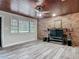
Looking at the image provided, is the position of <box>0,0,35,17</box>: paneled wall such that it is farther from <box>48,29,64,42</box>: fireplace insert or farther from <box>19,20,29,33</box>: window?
<box>48,29,64,42</box>: fireplace insert

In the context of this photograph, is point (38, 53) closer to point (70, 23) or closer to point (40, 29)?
point (70, 23)

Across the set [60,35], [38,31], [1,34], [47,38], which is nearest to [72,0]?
[60,35]

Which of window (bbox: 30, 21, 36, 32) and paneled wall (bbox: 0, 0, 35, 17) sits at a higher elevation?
paneled wall (bbox: 0, 0, 35, 17)

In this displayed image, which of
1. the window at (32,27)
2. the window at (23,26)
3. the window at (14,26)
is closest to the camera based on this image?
the window at (14,26)

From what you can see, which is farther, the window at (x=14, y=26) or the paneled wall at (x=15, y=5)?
the window at (x=14, y=26)

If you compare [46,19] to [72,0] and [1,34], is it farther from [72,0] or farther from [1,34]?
[72,0]

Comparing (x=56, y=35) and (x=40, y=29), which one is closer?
(x=56, y=35)

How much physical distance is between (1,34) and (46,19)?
4.82 meters

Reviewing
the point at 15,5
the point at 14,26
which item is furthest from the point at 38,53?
the point at 14,26

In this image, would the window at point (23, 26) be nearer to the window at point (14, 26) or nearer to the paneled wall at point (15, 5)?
the window at point (14, 26)

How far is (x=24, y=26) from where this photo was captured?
8.65 metres

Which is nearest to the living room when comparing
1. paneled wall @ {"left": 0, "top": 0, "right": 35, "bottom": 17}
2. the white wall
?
the white wall

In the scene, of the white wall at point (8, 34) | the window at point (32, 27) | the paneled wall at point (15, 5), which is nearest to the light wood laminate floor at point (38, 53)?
the white wall at point (8, 34)

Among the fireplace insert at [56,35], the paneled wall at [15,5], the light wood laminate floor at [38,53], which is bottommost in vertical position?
the light wood laminate floor at [38,53]
